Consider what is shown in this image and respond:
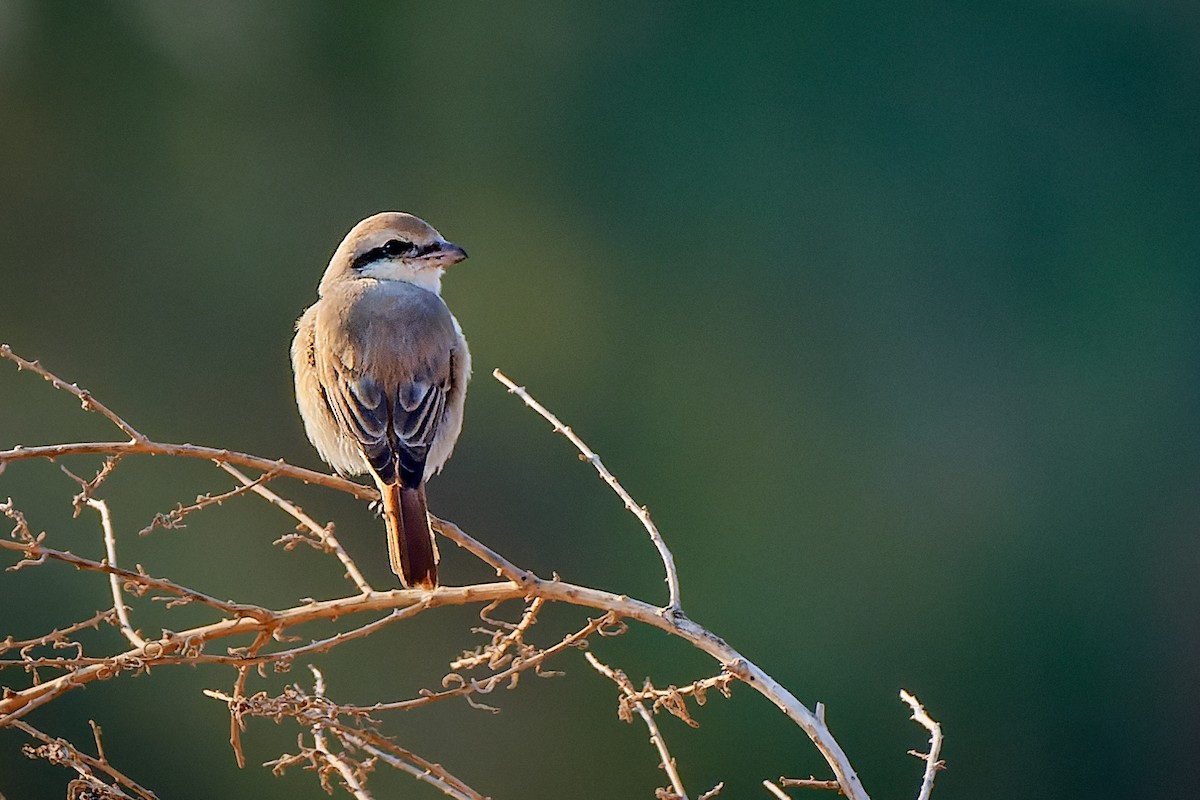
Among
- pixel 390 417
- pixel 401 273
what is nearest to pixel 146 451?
pixel 390 417

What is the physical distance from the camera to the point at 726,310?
9297 millimetres

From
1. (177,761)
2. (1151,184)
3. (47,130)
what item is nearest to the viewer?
(177,761)

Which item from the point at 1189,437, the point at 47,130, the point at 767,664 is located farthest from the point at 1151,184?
the point at 47,130

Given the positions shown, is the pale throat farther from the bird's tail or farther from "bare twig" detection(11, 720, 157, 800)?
"bare twig" detection(11, 720, 157, 800)

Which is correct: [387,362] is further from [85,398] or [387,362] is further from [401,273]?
[85,398]

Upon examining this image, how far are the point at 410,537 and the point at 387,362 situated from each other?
28.4 inches

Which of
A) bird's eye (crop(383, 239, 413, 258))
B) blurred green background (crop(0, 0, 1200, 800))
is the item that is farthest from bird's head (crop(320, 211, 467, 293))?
blurred green background (crop(0, 0, 1200, 800))

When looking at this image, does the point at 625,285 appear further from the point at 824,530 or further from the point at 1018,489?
the point at 1018,489

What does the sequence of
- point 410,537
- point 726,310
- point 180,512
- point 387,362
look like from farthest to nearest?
point 726,310 < point 387,362 < point 410,537 < point 180,512

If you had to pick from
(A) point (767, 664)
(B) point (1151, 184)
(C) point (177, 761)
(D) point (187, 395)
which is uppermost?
(B) point (1151, 184)

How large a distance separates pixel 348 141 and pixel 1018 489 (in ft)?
15.1

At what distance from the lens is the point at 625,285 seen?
30.7ft

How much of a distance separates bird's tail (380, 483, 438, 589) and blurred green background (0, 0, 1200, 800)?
4.83 m

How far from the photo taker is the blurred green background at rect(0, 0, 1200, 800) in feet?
27.8
